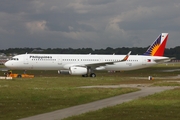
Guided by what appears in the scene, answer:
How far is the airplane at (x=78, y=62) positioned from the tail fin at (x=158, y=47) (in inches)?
39.6

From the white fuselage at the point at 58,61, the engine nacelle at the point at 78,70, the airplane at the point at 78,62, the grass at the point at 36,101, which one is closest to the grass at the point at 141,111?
the grass at the point at 36,101

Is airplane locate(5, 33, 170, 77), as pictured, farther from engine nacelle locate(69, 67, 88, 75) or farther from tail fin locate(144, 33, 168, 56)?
tail fin locate(144, 33, 168, 56)

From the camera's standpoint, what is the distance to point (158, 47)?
66.3 meters

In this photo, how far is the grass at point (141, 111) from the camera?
17.3 meters

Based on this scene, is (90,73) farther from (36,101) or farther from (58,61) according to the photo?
Answer: (36,101)

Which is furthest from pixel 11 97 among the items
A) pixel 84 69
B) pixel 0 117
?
pixel 84 69

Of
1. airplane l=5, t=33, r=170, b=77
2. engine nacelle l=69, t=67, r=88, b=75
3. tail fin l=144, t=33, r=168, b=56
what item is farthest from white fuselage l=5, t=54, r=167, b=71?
tail fin l=144, t=33, r=168, b=56

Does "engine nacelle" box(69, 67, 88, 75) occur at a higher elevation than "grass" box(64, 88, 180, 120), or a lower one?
higher

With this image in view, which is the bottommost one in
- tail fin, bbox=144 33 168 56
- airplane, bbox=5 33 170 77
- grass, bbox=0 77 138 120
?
grass, bbox=0 77 138 120

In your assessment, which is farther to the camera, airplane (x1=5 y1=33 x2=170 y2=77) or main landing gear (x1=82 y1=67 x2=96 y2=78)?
main landing gear (x1=82 y1=67 x2=96 y2=78)

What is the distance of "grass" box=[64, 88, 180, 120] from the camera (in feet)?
56.8

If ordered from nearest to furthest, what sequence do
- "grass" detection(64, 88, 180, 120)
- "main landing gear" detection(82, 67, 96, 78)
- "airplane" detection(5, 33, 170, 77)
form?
"grass" detection(64, 88, 180, 120) < "airplane" detection(5, 33, 170, 77) < "main landing gear" detection(82, 67, 96, 78)

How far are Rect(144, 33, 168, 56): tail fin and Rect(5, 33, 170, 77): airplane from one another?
1006mm

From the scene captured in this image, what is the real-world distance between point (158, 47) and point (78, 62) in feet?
47.4
